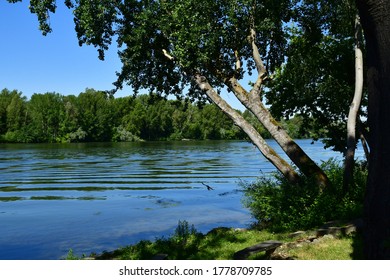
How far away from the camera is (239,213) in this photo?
73.4ft

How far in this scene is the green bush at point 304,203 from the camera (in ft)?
44.0

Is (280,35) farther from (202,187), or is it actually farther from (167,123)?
(167,123)

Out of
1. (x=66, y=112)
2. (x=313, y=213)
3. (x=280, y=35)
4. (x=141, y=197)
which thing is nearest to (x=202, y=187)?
(x=141, y=197)

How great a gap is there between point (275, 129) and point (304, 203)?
2.80m

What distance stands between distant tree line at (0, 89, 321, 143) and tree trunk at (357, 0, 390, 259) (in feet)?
398

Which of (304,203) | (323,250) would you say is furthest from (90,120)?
(323,250)

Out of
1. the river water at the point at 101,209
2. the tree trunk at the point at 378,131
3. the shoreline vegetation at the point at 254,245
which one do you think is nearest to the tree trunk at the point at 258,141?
the shoreline vegetation at the point at 254,245

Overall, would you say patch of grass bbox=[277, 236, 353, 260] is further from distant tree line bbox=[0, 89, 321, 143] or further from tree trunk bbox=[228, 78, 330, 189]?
distant tree line bbox=[0, 89, 321, 143]

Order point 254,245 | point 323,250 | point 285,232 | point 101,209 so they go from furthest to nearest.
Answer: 1. point 101,209
2. point 285,232
3. point 254,245
4. point 323,250

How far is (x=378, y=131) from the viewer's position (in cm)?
754

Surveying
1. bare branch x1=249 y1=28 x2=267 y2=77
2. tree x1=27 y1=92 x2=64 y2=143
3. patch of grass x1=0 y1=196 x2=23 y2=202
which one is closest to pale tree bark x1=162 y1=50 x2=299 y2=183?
bare branch x1=249 y1=28 x2=267 y2=77

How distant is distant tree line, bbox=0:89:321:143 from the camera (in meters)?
138

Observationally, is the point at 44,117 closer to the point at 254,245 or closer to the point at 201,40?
the point at 201,40
